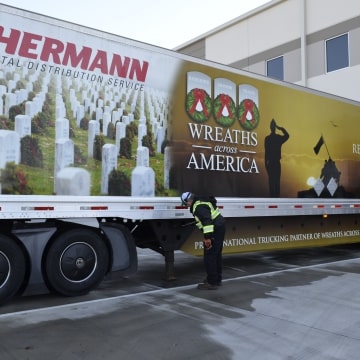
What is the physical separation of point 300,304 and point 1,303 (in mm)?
3841

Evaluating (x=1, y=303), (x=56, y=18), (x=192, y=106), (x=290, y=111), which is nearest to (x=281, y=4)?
(x=290, y=111)

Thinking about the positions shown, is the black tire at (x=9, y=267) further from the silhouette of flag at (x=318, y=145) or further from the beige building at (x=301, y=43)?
the beige building at (x=301, y=43)

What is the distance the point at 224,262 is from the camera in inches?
390

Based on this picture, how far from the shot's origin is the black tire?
570 centimetres

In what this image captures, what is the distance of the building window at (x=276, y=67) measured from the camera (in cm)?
2241

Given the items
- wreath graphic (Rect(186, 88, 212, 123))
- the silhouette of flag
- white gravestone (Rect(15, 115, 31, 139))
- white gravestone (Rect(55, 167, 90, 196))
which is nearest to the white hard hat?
wreath graphic (Rect(186, 88, 212, 123))

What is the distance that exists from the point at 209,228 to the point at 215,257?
1.78ft

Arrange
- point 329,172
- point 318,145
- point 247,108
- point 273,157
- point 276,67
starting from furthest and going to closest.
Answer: point 276,67, point 329,172, point 318,145, point 273,157, point 247,108

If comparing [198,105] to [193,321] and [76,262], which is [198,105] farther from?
[193,321]

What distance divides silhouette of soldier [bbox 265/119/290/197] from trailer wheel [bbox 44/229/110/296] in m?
3.42

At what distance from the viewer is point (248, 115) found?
814 cm

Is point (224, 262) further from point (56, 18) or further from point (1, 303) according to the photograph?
point (56, 18)

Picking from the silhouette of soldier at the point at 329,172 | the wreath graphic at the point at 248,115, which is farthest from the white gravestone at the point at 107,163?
the silhouette of soldier at the point at 329,172

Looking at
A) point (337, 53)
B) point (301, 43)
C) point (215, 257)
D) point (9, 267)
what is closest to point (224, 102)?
point (215, 257)
